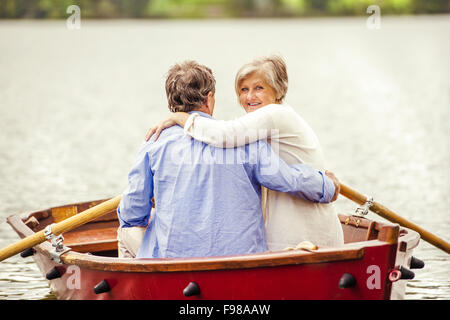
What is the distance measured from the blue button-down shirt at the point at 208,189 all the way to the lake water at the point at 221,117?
77cm

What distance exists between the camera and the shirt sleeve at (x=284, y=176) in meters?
5.33

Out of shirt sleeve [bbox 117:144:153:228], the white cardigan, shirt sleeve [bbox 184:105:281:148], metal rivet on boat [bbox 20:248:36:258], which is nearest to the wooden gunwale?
the white cardigan

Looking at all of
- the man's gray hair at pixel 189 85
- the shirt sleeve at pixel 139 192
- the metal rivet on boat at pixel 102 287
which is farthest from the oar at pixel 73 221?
the man's gray hair at pixel 189 85

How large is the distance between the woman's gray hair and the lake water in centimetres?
66

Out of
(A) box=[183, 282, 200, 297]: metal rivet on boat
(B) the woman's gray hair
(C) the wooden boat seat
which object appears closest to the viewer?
(B) the woman's gray hair

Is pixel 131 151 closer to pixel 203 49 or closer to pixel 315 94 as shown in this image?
pixel 315 94

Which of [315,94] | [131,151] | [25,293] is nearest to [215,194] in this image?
[25,293]

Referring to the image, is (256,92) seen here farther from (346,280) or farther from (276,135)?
(346,280)

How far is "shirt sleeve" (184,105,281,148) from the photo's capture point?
5.27m

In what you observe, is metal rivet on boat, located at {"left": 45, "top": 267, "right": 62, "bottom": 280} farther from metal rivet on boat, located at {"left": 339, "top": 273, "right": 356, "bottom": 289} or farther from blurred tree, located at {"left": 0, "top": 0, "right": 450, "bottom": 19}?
blurred tree, located at {"left": 0, "top": 0, "right": 450, "bottom": 19}

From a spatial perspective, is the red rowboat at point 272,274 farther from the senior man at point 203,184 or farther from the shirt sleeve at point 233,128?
the shirt sleeve at point 233,128

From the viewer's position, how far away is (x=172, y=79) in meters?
5.38

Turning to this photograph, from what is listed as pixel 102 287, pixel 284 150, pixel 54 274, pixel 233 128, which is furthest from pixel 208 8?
pixel 233 128

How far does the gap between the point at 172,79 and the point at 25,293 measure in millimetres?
3586
